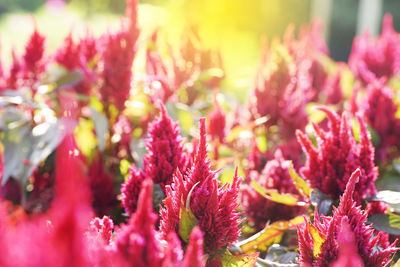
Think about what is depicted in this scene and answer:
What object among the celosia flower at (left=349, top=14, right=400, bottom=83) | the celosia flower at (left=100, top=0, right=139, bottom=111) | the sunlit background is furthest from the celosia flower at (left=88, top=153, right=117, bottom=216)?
the sunlit background

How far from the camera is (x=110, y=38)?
1244mm

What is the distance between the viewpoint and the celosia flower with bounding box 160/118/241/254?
63 centimetres

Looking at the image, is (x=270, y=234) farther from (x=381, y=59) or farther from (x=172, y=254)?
(x=381, y=59)

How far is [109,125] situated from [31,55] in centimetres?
33

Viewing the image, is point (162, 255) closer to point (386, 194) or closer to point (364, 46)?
point (386, 194)

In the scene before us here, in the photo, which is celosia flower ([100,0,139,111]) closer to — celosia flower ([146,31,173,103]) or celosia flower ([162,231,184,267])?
celosia flower ([146,31,173,103])

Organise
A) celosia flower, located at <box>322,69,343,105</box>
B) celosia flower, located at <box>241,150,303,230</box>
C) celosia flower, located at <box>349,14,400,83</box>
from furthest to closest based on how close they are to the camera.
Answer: celosia flower, located at <box>349,14,400,83</box> → celosia flower, located at <box>322,69,343,105</box> → celosia flower, located at <box>241,150,303,230</box>

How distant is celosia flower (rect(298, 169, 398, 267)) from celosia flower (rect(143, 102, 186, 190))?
24 cm

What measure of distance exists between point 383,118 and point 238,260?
762 millimetres

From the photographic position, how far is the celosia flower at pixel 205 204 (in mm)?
625

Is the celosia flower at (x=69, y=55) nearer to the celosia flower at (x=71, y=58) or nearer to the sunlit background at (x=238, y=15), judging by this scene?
the celosia flower at (x=71, y=58)

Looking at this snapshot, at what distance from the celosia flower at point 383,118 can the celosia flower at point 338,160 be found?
431 millimetres

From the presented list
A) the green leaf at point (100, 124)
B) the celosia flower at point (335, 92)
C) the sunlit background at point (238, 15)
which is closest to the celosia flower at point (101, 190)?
the green leaf at point (100, 124)

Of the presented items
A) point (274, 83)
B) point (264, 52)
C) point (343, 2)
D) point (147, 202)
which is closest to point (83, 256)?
point (147, 202)
